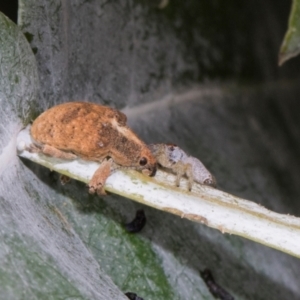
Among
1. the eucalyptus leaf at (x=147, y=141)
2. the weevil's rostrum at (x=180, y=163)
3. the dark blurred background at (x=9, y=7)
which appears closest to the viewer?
the eucalyptus leaf at (x=147, y=141)

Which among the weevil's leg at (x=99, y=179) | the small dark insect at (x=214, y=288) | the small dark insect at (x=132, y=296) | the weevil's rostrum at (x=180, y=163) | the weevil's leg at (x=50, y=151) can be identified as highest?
the weevil's leg at (x=50, y=151)

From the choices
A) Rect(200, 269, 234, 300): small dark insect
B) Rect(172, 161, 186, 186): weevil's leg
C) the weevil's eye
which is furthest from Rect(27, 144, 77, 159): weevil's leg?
Rect(200, 269, 234, 300): small dark insect

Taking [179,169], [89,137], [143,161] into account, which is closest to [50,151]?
[89,137]

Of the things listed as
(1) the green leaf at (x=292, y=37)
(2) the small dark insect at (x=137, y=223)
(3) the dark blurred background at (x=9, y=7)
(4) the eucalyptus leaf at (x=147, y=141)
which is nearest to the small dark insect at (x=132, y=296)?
(4) the eucalyptus leaf at (x=147, y=141)

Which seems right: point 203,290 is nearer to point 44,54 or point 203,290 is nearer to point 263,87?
point 44,54

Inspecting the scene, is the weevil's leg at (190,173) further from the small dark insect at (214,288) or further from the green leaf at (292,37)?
the green leaf at (292,37)

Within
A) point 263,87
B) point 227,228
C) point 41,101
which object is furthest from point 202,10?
point 227,228

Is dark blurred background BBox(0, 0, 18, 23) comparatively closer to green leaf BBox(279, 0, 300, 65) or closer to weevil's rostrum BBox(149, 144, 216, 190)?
weevil's rostrum BBox(149, 144, 216, 190)
